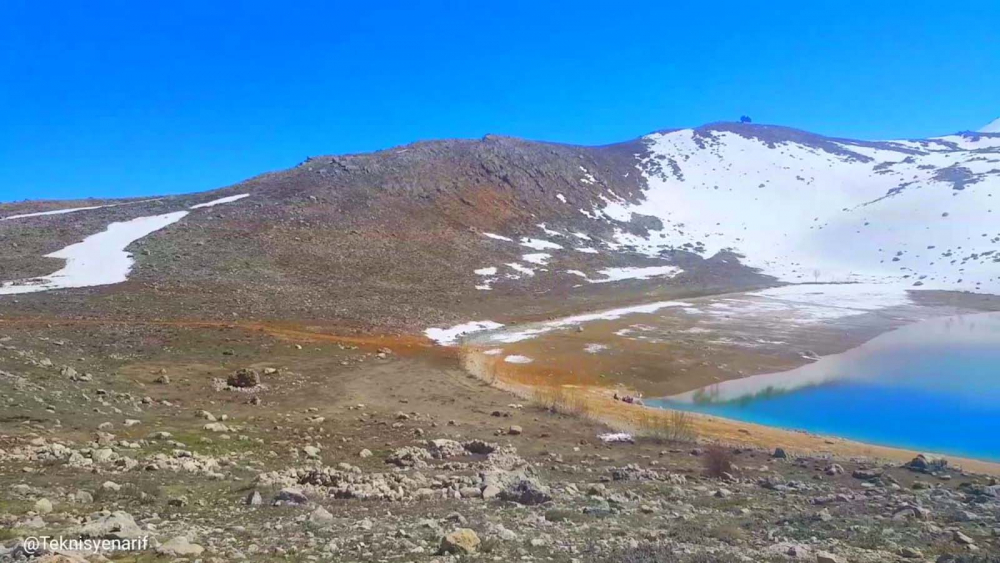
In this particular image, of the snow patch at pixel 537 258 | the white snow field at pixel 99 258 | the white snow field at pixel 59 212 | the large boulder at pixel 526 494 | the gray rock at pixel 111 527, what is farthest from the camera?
the snow patch at pixel 537 258

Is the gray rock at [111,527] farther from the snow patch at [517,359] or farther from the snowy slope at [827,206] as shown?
the snowy slope at [827,206]

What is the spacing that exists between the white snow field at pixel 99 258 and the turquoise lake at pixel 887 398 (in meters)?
28.8

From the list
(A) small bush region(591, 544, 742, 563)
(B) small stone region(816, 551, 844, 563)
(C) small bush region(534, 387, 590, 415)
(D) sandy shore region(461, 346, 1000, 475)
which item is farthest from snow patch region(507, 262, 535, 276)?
(B) small stone region(816, 551, 844, 563)

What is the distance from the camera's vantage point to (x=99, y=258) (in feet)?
118

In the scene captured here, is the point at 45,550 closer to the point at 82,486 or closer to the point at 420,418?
the point at 82,486

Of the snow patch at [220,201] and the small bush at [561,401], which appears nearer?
the small bush at [561,401]

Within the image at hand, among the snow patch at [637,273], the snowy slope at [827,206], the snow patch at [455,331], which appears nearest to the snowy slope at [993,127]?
the snowy slope at [827,206]

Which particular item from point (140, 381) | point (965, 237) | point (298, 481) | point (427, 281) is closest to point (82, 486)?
point (298, 481)

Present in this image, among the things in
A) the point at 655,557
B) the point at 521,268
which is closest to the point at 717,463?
the point at 655,557

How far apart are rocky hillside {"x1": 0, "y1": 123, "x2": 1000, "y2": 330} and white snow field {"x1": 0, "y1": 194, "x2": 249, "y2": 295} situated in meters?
0.20

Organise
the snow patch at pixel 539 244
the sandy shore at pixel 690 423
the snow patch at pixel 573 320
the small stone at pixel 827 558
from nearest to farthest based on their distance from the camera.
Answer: the small stone at pixel 827 558 → the sandy shore at pixel 690 423 → the snow patch at pixel 573 320 → the snow patch at pixel 539 244

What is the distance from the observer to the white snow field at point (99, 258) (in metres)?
30.5

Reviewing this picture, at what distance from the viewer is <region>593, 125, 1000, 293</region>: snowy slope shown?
6738 cm

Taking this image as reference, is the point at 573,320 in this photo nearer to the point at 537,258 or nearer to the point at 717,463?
the point at 537,258
